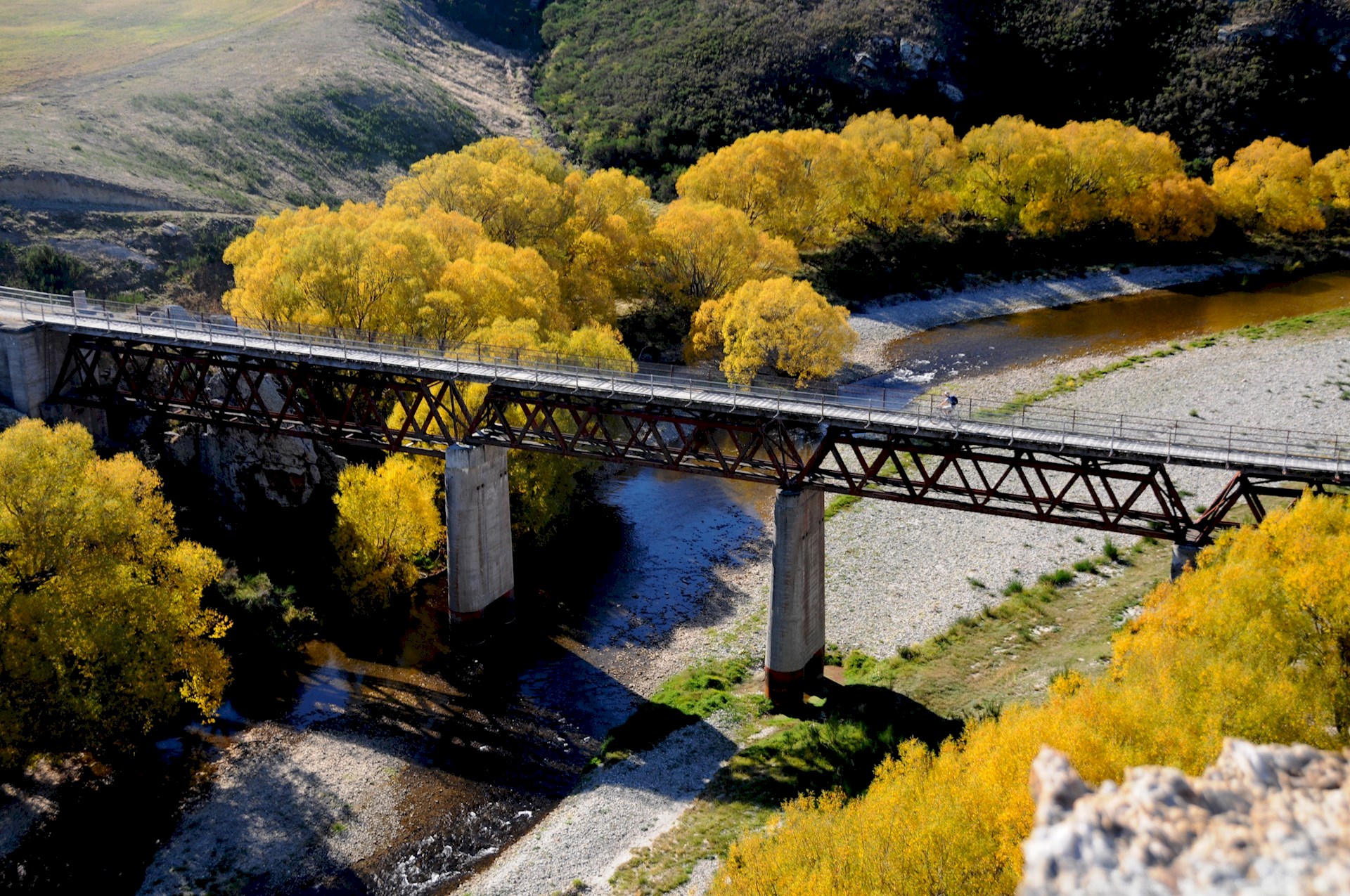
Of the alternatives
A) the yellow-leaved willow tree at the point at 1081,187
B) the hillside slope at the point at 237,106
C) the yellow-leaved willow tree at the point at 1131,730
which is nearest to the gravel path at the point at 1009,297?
the yellow-leaved willow tree at the point at 1081,187

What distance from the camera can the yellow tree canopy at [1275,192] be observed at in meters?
106

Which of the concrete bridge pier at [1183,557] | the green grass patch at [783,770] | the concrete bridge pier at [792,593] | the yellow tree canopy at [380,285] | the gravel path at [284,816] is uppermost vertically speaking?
the yellow tree canopy at [380,285]

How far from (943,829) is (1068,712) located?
4207mm

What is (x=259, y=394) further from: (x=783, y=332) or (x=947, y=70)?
(x=947, y=70)

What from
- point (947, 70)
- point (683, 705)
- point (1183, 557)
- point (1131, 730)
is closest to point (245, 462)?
point (683, 705)

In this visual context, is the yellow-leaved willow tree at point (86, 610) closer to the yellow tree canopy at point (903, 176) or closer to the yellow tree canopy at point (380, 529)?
the yellow tree canopy at point (380, 529)

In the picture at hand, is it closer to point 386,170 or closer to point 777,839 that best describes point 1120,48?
point 386,170

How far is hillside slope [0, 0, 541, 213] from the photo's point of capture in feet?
277

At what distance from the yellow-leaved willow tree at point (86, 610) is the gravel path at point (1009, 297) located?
5655cm

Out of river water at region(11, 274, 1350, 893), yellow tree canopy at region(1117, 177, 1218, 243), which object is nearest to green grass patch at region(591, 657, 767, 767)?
river water at region(11, 274, 1350, 893)

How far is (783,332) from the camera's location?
68000 mm

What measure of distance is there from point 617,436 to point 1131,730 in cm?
3652

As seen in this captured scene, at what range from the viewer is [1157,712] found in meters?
22.1

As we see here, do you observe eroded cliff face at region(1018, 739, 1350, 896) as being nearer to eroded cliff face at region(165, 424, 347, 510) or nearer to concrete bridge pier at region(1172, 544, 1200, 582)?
concrete bridge pier at region(1172, 544, 1200, 582)
